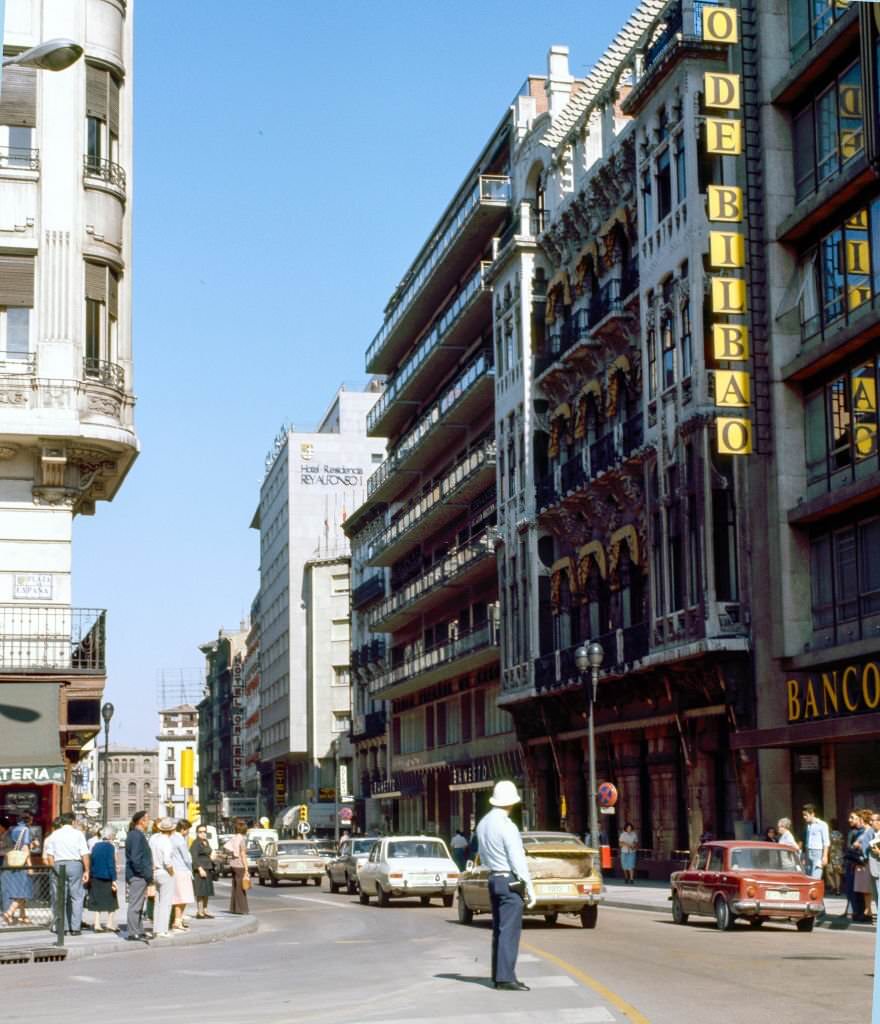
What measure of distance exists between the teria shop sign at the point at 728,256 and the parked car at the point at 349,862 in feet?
44.1

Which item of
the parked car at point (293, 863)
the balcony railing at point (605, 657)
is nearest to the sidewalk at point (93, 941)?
the balcony railing at point (605, 657)

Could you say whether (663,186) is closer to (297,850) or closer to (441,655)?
(297,850)

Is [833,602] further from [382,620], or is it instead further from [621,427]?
[382,620]

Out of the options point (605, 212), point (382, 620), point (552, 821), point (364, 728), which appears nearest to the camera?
point (605, 212)

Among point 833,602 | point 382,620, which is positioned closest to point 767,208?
point 833,602

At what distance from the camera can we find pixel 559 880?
87.4ft

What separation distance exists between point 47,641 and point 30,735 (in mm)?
2377

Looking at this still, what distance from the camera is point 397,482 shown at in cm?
8094

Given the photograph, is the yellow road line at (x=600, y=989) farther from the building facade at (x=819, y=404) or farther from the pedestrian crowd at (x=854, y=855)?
the building facade at (x=819, y=404)

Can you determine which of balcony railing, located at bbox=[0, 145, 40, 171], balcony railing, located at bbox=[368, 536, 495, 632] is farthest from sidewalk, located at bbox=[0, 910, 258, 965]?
balcony railing, located at bbox=[368, 536, 495, 632]

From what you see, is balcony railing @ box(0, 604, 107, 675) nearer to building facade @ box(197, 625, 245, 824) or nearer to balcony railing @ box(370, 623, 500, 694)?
balcony railing @ box(370, 623, 500, 694)

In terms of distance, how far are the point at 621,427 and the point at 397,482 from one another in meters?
34.8

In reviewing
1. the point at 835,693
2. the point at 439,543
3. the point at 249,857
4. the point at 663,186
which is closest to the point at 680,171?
the point at 663,186

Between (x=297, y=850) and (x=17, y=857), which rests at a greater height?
(x=17, y=857)
